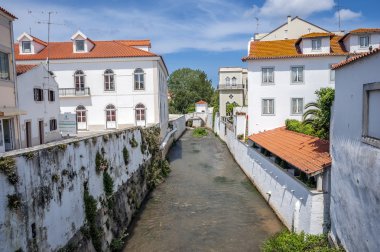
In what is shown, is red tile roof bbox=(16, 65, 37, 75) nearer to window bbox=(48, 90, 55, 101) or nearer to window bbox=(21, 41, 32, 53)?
window bbox=(48, 90, 55, 101)

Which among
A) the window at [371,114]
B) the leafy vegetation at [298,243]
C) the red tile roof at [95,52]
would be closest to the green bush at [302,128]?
the leafy vegetation at [298,243]

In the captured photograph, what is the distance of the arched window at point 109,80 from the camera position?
105 ft

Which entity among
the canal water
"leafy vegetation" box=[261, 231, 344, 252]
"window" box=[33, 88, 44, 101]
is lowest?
the canal water

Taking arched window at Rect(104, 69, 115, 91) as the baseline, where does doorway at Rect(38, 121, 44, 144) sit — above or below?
below

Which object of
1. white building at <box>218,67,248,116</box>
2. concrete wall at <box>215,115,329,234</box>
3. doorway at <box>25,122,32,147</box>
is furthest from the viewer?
white building at <box>218,67,248,116</box>

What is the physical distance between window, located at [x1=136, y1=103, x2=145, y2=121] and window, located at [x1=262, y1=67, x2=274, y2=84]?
12241 mm

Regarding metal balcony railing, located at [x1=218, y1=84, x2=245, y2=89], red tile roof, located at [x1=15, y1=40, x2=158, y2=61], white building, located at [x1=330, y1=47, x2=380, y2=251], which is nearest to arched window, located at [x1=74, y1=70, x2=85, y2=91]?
red tile roof, located at [x1=15, y1=40, x2=158, y2=61]

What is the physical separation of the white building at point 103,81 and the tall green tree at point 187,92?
5253cm

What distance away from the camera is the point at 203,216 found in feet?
57.1

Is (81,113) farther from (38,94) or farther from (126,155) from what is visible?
(126,155)

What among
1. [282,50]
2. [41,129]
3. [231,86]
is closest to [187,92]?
[231,86]

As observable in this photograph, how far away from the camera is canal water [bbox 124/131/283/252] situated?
14.1 m

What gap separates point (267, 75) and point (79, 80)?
1856 centimetres

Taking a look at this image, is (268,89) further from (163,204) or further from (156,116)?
(163,204)
